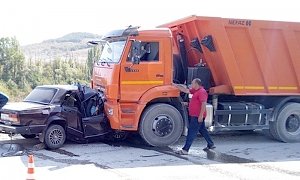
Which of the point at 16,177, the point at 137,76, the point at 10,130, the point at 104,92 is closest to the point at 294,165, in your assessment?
the point at 137,76

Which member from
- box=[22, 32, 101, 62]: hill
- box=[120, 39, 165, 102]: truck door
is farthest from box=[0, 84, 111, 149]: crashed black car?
box=[22, 32, 101, 62]: hill

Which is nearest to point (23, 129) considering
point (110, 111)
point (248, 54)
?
point (110, 111)

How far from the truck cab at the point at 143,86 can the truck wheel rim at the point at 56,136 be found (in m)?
1.17

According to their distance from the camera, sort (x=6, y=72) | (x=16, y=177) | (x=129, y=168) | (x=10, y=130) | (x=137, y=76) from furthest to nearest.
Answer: (x=6, y=72), (x=137, y=76), (x=10, y=130), (x=129, y=168), (x=16, y=177)

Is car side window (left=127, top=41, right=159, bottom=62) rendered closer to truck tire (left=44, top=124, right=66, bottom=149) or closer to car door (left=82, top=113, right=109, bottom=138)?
car door (left=82, top=113, right=109, bottom=138)

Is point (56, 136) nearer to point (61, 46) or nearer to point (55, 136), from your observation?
point (55, 136)

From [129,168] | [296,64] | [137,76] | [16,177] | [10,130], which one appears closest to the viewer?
[16,177]

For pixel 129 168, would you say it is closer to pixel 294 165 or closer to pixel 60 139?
pixel 60 139

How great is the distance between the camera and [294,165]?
328 inches

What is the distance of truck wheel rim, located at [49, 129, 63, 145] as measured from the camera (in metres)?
9.41

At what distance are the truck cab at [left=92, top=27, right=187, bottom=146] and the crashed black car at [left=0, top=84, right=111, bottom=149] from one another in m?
0.34

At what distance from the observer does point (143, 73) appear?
984 cm

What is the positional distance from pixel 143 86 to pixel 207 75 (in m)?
1.78

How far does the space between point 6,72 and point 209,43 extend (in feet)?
45.8
